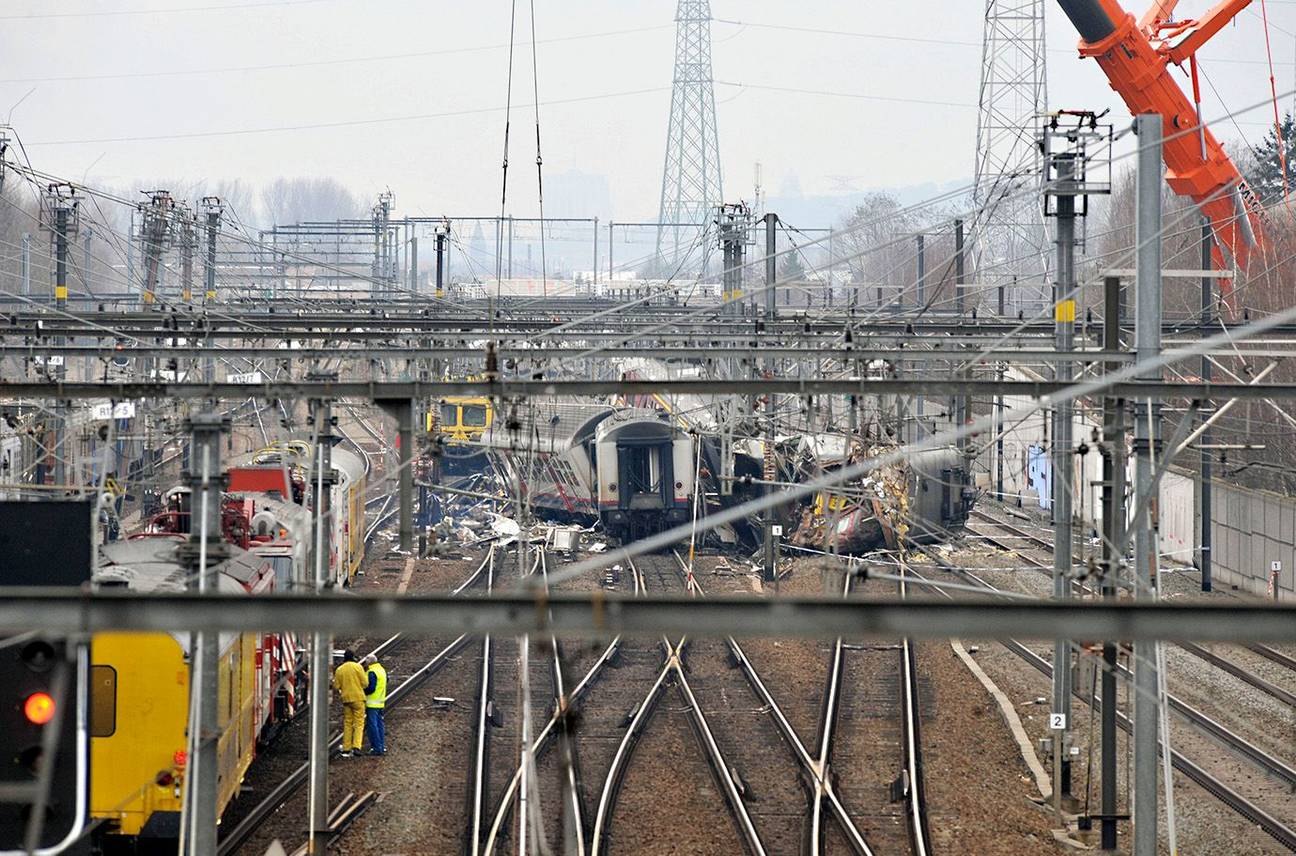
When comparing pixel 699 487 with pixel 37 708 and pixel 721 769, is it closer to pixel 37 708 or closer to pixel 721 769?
pixel 721 769

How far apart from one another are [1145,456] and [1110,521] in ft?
4.60

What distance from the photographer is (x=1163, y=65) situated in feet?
66.8

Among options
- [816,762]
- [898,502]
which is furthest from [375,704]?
[898,502]

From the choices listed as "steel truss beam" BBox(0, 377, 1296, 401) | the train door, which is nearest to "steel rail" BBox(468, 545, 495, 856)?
"steel truss beam" BBox(0, 377, 1296, 401)

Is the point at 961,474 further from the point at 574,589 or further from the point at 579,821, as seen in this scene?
the point at 579,821

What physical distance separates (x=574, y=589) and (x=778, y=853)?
9.85m

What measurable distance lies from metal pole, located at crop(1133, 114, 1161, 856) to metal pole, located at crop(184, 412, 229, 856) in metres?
4.36

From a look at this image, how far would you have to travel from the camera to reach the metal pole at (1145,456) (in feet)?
24.8

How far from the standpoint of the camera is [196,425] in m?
7.12

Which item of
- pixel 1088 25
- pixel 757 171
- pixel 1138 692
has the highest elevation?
pixel 757 171

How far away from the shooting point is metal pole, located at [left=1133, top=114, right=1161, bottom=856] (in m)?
7.57

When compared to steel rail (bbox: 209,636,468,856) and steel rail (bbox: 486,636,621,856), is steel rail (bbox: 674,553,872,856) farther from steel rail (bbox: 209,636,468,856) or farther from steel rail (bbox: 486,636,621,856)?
steel rail (bbox: 209,636,468,856)

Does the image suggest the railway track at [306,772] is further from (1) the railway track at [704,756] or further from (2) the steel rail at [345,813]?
(1) the railway track at [704,756]

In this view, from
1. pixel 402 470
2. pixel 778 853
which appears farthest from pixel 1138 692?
pixel 402 470
